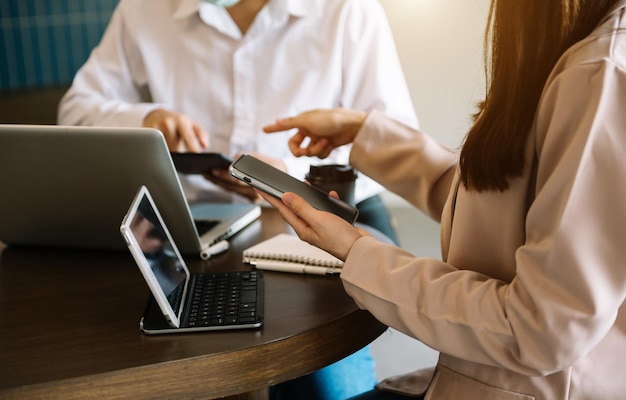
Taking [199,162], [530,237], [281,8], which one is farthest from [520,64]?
[281,8]

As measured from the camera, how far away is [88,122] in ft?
6.30

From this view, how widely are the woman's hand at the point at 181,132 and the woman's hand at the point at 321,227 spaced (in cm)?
58

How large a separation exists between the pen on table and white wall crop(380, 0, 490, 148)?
1.17 meters

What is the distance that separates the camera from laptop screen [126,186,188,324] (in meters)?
0.88

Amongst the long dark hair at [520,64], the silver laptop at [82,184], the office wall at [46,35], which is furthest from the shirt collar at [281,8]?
the office wall at [46,35]

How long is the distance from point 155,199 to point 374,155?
1.36ft

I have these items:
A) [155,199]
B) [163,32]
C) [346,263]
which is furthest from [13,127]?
[163,32]

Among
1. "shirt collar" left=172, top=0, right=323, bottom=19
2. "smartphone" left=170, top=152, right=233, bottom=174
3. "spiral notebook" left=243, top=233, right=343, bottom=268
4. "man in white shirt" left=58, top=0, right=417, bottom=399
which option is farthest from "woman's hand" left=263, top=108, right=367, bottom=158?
"shirt collar" left=172, top=0, right=323, bottom=19

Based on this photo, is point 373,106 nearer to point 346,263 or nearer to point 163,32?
point 163,32

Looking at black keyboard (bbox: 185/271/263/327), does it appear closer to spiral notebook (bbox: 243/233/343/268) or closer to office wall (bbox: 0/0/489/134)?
spiral notebook (bbox: 243/233/343/268)

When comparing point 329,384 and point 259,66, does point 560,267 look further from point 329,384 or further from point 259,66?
point 259,66

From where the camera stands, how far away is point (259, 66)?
1968mm

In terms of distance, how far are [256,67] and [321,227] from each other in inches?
43.1

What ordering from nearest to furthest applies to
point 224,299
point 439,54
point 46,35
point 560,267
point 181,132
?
point 560,267
point 224,299
point 181,132
point 439,54
point 46,35
